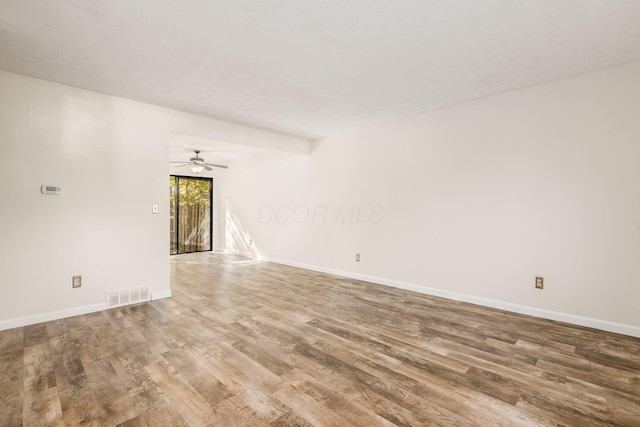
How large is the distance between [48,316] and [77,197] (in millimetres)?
1310

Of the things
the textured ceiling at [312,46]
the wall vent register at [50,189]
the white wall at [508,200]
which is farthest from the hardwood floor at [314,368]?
the textured ceiling at [312,46]

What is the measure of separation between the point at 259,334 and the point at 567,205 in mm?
3459

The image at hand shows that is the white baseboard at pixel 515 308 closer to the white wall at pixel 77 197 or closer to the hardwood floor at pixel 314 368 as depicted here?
the hardwood floor at pixel 314 368

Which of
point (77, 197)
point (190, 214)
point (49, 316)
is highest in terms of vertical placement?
point (77, 197)

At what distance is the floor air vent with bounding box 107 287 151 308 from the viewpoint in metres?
3.72

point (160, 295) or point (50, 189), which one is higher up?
point (50, 189)

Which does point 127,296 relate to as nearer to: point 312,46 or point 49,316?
point 49,316

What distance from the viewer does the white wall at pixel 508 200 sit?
3.03 m

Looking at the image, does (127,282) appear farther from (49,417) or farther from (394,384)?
(394,384)

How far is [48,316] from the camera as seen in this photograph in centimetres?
330

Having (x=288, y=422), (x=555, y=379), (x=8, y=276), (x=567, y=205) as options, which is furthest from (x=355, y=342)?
(x=8, y=276)

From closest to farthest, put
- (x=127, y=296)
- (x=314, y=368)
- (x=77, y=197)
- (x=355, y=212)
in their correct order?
(x=314, y=368) → (x=77, y=197) → (x=127, y=296) → (x=355, y=212)

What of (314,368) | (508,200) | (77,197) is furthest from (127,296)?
(508,200)

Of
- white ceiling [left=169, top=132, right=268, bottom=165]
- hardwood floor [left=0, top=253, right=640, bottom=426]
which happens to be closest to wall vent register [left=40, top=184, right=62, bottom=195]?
hardwood floor [left=0, top=253, right=640, bottom=426]
